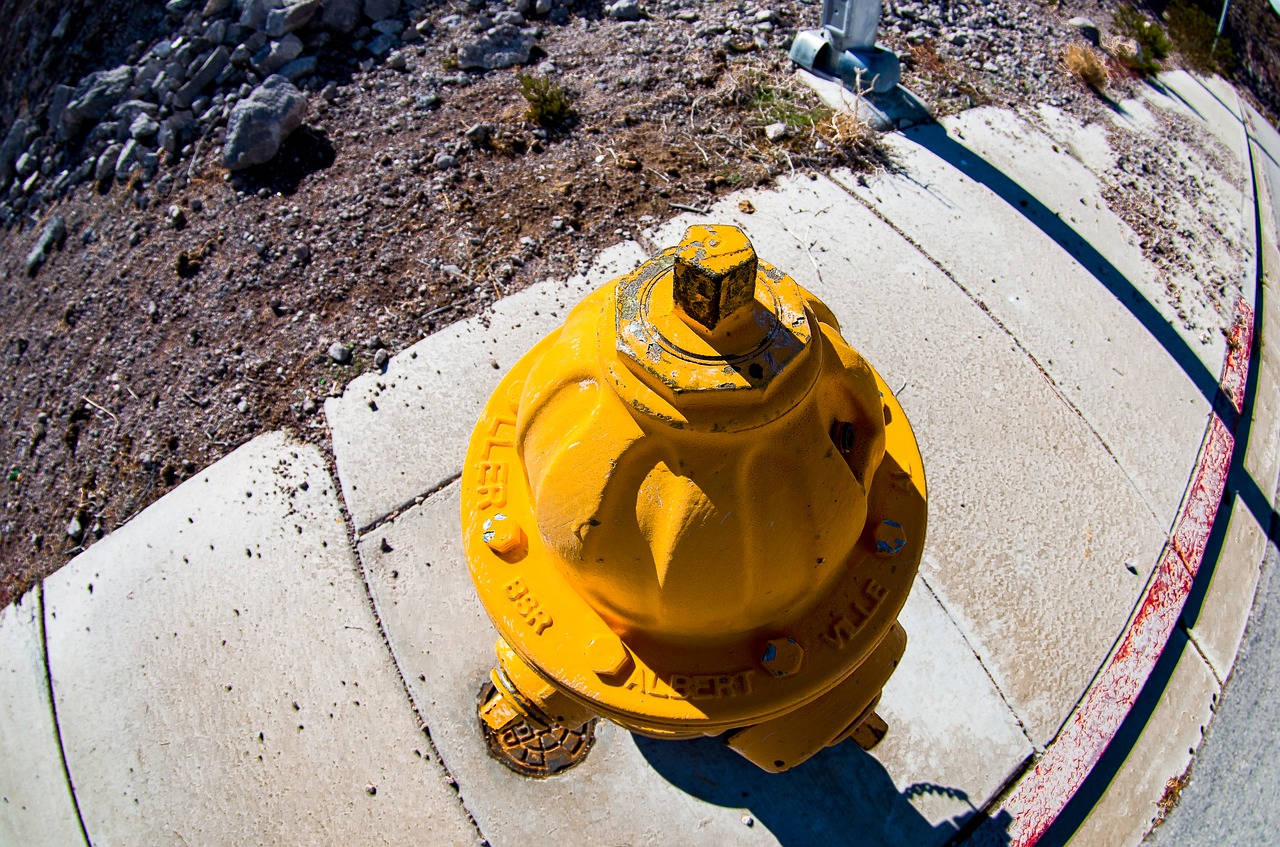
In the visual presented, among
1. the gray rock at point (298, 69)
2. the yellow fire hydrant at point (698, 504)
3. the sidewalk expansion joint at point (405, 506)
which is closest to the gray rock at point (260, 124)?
the gray rock at point (298, 69)

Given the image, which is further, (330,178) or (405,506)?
(330,178)

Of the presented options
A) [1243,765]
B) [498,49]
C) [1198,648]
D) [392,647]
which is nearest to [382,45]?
[498,49]

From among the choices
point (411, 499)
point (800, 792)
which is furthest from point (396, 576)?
point (800, 792)

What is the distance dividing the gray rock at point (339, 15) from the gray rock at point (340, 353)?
205 centimetres

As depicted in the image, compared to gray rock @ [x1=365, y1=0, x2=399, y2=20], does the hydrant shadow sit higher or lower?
lower

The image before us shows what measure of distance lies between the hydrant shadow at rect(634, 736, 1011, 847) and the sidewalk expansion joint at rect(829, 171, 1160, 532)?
1418 millimetres

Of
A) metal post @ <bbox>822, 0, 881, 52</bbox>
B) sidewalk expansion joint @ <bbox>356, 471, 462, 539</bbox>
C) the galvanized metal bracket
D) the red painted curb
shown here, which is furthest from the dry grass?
sidewalk expansion joint @ <bbox>356, 471, 462, 539</bbox>

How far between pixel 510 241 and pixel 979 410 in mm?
2084

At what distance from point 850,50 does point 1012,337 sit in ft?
5.48

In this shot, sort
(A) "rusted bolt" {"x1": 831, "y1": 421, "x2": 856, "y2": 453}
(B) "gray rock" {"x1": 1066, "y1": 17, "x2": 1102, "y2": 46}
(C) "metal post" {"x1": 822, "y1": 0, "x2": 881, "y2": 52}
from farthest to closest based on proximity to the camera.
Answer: (B) "gray rock" {"x1": 1066, "y1": 17, "x2": 1102, "y2": 46} < (C) "metal post" {"x1": 822, "y1": 0, "x2": 881, "y2": 52} < (A) "rusted bolt" {"x1": 831, "y1": 421, "x2": 856, "y2": 453}

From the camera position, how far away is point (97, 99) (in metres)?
4.49

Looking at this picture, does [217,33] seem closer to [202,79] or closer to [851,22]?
[202,79]

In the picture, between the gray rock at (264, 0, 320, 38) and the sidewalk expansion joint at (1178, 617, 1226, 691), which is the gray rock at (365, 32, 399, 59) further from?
the sidewalk expansion joint at (1178, 617, 1226, 691)

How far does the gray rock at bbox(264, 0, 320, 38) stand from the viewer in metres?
4.32
